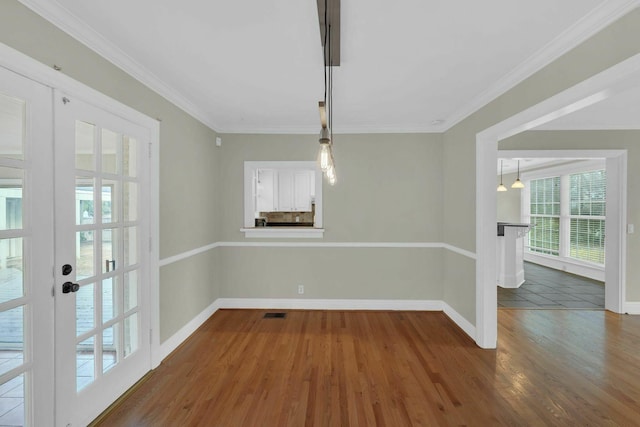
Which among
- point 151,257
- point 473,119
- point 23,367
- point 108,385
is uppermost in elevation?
point 473,119

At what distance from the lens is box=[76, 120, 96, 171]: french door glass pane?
176 centimetres

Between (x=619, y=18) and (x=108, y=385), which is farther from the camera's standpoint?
(x=108, y=385)

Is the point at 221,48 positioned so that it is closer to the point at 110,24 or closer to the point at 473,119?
the point at 110,24

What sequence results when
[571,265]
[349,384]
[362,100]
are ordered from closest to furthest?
[349,384], [362,100], [571,265]

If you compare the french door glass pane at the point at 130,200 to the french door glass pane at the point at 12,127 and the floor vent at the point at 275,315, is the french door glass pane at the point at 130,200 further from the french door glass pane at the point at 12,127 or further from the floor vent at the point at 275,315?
the floor vent at the point at 275,315

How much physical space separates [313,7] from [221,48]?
2.64 feet

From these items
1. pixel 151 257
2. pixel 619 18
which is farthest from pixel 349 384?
pixel 619 18

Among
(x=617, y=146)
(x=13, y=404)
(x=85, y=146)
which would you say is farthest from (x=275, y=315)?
(x=617, y=146)

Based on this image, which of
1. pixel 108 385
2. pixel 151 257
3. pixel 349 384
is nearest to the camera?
pixel 108 385

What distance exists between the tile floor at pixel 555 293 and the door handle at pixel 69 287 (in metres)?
4.96

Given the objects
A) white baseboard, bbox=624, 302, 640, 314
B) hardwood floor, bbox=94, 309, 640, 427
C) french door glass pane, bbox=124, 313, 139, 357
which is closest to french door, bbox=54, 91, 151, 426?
french door glass pane, bbox=124, 313, 139, 357

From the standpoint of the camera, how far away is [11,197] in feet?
4.57

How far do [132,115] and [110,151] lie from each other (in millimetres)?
375

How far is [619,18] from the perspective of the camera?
1.51 metres
